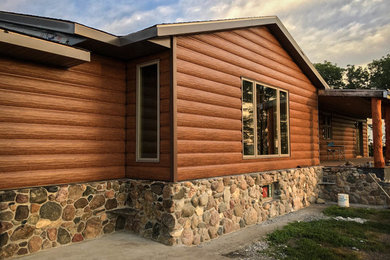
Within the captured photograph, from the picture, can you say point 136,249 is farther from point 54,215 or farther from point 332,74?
point 332,74

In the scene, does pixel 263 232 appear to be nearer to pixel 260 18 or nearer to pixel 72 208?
pixel 72 208

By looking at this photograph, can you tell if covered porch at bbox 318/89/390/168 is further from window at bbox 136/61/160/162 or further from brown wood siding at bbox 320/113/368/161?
window at bbox 136/61/160/162

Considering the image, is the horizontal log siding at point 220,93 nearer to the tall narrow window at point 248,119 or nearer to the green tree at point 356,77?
the tall narrow window at point 248,119

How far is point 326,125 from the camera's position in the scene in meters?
14.6

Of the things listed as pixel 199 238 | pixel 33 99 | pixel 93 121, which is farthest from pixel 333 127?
pixel 33 99

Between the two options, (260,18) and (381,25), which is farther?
(381,25)

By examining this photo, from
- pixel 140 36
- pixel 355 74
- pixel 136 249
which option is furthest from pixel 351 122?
pixel 355 74

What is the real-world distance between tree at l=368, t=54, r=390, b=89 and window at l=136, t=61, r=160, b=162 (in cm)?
3072

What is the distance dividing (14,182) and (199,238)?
316 centimetres

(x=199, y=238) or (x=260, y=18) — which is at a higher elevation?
(x=260, y=18)

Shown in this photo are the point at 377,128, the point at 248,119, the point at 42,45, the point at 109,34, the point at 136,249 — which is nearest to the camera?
the point at 42,45

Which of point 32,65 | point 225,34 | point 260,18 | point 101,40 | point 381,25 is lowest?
point 32,65

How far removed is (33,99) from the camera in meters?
4.68

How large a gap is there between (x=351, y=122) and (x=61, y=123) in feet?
55.4
